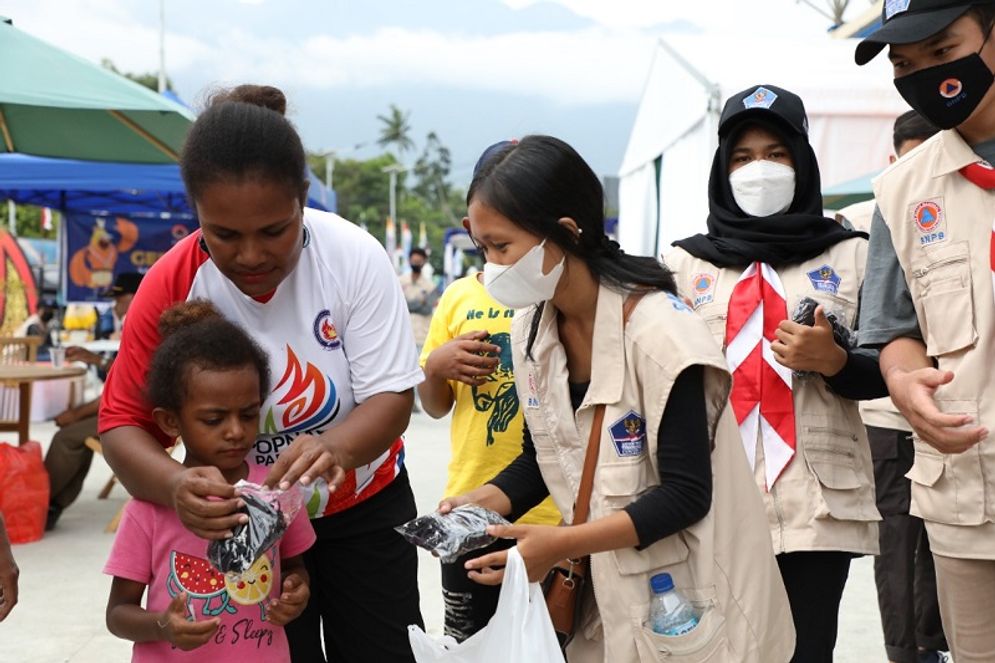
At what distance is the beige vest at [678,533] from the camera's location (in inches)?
88.1

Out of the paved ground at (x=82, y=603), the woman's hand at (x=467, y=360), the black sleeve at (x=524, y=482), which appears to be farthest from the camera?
the paved ground at (x=82, y=603)

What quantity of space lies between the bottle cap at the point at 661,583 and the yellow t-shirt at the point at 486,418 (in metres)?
1.35

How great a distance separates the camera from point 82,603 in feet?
18.9

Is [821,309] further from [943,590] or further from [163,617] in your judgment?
[163,617]

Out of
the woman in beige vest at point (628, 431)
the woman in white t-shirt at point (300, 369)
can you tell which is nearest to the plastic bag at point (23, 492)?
the woman in white t-shirt at point (300, 369)

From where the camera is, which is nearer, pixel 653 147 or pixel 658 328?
pixel 658 328

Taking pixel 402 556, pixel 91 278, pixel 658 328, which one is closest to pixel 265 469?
pixel 402 556

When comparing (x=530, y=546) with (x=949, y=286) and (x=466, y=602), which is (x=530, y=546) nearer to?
(x=949, y=286)

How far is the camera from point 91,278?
51.6 ft


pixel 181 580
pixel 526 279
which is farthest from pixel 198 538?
pixel 526 279

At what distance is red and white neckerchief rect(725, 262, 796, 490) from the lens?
9.62 feet

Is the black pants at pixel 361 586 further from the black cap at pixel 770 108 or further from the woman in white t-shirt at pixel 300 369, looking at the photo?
the black cap at pixel 770 108

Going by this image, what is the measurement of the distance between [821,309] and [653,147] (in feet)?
31.6

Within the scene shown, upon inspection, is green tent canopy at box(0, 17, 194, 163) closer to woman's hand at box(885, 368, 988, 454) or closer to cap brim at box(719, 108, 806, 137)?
cap brim at box(719, 108, 806, 137)
